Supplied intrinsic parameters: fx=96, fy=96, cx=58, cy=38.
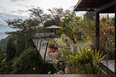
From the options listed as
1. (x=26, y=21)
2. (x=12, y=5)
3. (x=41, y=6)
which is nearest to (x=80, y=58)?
(x=26, y=21)

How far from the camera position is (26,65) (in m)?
6.78

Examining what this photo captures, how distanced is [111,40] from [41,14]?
11467 millimetres

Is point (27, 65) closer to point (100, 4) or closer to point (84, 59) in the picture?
point (84, 59)

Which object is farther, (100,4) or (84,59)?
(100,4)

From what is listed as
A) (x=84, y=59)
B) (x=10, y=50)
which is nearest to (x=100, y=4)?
(x=84, y=59)

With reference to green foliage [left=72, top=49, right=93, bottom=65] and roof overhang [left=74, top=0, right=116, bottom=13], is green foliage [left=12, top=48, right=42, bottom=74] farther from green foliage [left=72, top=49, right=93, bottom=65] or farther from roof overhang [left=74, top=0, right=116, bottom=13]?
roof overhang [left=74, top=0, right=116, bottom=13]

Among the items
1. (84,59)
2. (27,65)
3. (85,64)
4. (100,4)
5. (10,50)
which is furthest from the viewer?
(10,50)

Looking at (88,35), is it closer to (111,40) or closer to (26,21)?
(111,40)

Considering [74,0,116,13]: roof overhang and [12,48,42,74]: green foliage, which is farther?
[12,48,42,74]: green foliage

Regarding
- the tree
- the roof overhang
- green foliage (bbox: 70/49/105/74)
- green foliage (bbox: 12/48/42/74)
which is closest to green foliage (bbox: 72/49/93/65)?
green foliage (bbox: 70/49/105/74)

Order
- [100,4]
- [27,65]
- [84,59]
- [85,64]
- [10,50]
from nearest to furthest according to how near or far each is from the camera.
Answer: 1. [84,59]
2. [85,64]
3. [100,4]
4. [27,65]
5. [10,50]

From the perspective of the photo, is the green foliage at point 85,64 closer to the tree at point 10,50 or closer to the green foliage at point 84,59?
the green foliage at point 84,59

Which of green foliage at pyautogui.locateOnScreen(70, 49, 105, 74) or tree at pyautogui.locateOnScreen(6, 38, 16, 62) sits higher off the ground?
green foliage at pyautogui.locateOnScreen(70, 49, 105, 74)

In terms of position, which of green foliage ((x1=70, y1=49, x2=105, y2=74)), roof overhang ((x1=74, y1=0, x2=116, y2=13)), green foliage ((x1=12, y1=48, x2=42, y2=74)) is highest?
roof overhang ((x1=74, y1=0, x2=116, y2=13))
